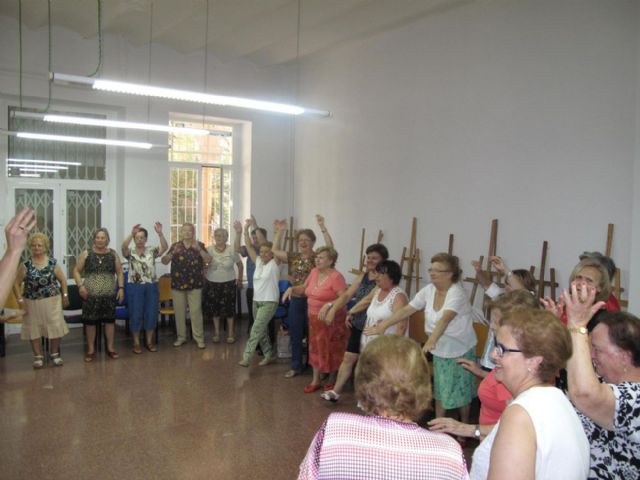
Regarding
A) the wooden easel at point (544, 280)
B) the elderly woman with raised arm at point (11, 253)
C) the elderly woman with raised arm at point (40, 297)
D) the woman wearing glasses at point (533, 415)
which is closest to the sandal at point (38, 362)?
the elderly woman with raised arm at point (40, 297)

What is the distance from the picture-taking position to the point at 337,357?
551 centimetres

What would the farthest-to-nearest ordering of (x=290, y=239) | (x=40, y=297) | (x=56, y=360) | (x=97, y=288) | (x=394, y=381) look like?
1. (x=290, y=239)
2. (x=97, y=288)
3. (x=56, y=360)
4. (x=40, y=297)
5. (x=394, y=381)

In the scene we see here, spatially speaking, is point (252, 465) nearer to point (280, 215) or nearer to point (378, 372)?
point (378, 372)

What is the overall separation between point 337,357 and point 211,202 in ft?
16.2

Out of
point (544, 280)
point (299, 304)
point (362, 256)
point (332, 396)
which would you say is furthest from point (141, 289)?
point (544, 280)

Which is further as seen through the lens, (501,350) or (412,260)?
(412,260)

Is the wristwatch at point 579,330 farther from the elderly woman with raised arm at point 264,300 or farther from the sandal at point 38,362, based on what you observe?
the sandal at point 38,362

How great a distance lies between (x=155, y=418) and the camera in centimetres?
462

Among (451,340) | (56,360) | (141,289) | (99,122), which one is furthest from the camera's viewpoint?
(141,289)

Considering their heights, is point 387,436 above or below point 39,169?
below

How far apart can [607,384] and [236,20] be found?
6.31 meters

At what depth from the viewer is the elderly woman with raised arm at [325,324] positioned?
17.8 feet

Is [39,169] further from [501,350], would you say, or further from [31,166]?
[501,350]

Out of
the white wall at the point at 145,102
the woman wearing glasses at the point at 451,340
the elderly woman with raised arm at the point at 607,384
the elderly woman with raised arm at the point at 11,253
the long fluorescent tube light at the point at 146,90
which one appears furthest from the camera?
the white wall at the point at 145,102
